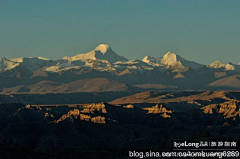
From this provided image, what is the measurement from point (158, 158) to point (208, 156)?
22329mm

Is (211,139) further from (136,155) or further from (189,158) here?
(136,155)

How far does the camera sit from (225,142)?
174 metres

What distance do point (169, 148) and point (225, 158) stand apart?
78.5 feet

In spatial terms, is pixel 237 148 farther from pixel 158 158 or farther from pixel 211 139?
pixel 158 158

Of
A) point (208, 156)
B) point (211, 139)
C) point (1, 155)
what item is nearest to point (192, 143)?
point (211, 139)

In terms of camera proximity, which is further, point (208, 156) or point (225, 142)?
point (225, 142)

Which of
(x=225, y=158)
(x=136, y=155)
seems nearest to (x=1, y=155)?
(x=136, y=155)

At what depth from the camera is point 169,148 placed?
600 ft

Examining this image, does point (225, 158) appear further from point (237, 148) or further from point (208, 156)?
point (237, 148)

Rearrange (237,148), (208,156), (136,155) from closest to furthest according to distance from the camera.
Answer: (208,156) → (237,148) → (136,155)

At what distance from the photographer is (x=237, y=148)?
174500mm

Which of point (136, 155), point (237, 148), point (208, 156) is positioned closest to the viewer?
point (208, 156)

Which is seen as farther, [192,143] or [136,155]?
[136,155]

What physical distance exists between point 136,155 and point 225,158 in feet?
132
